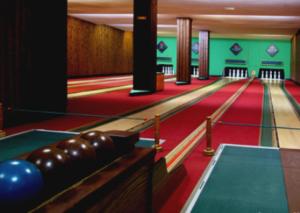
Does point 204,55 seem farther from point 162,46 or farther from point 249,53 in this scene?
Result: point 162,46

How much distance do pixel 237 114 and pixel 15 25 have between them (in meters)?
4.59

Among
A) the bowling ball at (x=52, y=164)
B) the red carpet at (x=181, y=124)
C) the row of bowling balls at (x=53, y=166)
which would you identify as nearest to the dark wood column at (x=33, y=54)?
the red carpet at (x=181, y=124)

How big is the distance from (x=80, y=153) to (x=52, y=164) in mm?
203

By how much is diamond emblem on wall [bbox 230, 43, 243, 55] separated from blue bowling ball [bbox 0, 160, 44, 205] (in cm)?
3039

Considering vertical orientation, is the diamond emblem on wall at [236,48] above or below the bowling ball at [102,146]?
above

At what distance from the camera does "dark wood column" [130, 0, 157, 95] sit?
12.5 metres

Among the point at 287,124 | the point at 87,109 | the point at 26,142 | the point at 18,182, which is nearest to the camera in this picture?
the point at 18,182

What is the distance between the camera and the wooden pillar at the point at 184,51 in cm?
1853

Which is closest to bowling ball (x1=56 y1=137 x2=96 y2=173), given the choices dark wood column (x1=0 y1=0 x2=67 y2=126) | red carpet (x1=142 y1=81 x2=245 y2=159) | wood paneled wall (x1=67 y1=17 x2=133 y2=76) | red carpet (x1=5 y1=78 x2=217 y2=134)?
red carpet (x1=142 y1=81 x2=245 y2=159)

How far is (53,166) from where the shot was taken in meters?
1.83

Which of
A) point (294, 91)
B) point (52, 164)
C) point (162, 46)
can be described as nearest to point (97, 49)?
point (162, 46)

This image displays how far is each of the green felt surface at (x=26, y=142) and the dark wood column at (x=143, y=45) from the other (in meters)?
6.75

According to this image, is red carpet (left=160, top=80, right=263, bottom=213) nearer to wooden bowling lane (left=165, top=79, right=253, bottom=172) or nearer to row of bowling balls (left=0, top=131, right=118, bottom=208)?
wooden bowling lane (left=165, top=79, right=253, bottom=172)

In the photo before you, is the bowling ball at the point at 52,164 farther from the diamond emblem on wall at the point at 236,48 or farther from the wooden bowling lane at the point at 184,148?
the diamond emblem on wall at the point at 236,48
